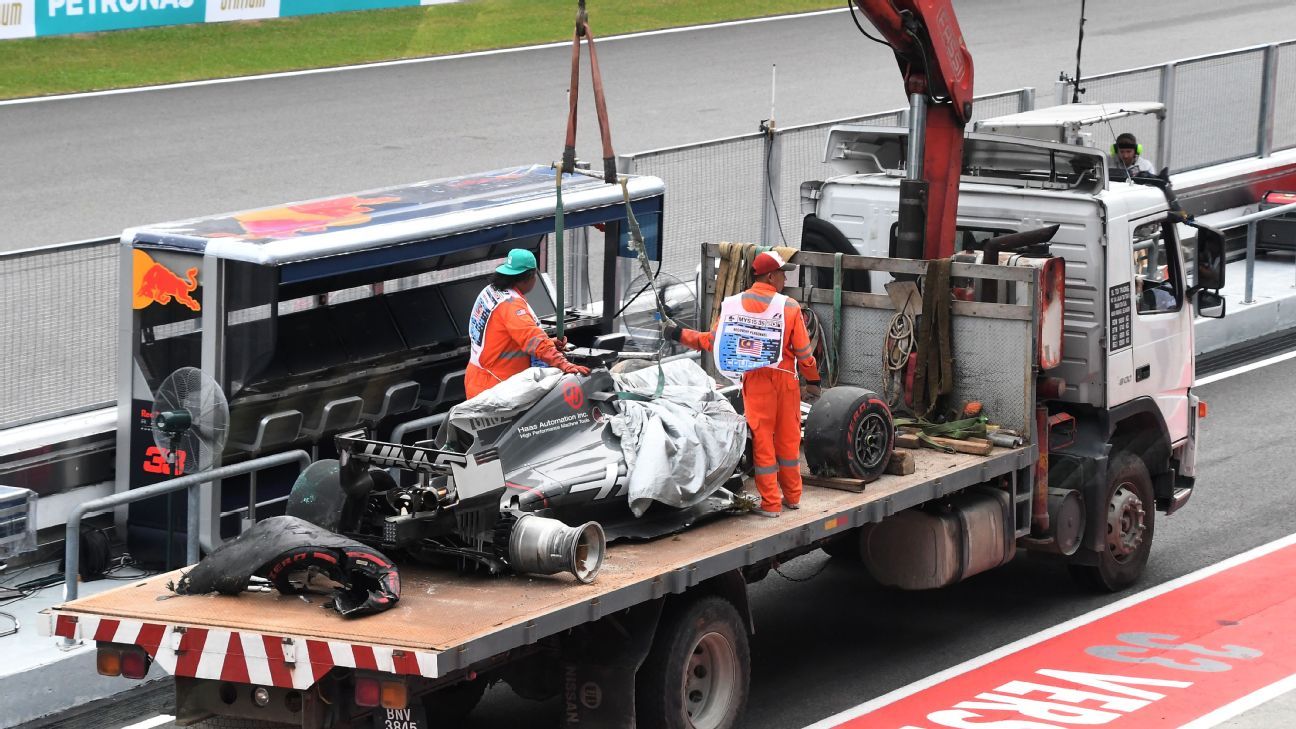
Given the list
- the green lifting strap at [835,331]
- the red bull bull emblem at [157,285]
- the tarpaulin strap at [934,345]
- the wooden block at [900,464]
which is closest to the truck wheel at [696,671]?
the wooden block at [900,464]

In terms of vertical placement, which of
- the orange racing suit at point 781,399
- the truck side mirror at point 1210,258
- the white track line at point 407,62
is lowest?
the orange racing suit at point 781,399

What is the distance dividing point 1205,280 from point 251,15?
21.0 m

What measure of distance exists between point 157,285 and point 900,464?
16.6 ft

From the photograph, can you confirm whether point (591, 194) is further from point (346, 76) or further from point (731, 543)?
point (346, 76)

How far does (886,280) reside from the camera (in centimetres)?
1273

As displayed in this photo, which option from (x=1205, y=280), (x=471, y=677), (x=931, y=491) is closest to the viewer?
(x=471, y=677)

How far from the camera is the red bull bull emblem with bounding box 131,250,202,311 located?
12.0m

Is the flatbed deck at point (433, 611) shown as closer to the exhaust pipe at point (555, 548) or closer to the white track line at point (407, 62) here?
the exhaust pipe at point (555, 548)

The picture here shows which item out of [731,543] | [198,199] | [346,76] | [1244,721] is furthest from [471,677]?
[346,76]

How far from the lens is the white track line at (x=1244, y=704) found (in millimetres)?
9914

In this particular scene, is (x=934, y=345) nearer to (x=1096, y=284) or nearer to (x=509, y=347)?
(x=1096, y=284)

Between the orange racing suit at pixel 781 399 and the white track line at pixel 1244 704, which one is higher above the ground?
the orange racing suit at pixel 781 399

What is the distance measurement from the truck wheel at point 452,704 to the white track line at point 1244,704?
12.6 feet

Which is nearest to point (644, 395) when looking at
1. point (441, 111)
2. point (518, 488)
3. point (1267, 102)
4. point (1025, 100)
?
point (518, 488)
